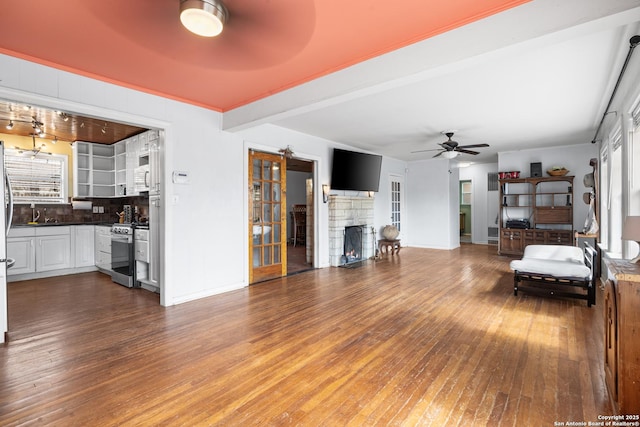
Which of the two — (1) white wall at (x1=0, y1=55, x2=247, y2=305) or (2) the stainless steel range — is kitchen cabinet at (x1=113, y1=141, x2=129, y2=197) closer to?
(2) the stainless steel range

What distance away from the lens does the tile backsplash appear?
569 cm

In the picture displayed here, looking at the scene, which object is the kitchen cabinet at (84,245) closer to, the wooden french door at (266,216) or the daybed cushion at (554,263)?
the wooden french door at (266,216)

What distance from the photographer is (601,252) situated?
16.4 feet

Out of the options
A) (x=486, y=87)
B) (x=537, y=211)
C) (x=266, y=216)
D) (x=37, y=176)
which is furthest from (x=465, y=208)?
(x=37, y=176)

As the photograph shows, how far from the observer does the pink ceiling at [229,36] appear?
209cm

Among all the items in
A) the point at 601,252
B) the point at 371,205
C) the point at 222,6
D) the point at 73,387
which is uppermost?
the point at 222,6

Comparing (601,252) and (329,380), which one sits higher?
(601,252)

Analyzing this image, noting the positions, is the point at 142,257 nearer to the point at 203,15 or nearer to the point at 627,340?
the point at 203,15

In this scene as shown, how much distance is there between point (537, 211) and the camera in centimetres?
741

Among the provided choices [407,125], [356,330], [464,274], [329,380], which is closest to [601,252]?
[464,274]

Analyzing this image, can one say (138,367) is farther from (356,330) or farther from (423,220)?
(423,220)

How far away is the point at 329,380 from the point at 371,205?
5.45 meters

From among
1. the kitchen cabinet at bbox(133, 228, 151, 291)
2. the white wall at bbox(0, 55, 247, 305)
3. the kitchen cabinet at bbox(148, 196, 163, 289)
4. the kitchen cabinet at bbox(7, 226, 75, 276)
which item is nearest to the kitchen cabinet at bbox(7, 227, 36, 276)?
the kitchen cabinet at bbox(7, 226, 75, 276)

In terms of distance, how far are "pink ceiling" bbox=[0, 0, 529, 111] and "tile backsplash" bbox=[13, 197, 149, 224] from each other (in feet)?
10.5
